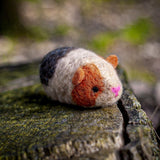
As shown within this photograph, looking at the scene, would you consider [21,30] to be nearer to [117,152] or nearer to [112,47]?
[112,47]

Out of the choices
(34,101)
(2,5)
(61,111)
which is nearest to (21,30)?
(2,5)

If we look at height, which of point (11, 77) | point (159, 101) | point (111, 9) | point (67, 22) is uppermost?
point (111, 9)

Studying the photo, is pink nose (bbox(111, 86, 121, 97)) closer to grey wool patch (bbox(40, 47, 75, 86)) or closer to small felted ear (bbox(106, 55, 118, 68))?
small felted ear (bbox(106, 55, 118, 68))

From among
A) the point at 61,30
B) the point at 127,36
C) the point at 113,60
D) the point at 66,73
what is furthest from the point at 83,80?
the point at 61,30

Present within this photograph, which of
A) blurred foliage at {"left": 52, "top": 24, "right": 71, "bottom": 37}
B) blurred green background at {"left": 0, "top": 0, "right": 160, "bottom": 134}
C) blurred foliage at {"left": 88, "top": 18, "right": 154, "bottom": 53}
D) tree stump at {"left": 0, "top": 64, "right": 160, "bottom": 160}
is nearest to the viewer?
tree stump at {"left": 0, "top": 64, "right": 160, "bottom": 160}

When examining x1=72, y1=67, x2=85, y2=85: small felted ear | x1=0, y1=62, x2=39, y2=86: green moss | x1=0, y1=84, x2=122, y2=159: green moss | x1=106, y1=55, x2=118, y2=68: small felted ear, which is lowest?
x1=0, y1=62, x2=39, y2=86: green moss

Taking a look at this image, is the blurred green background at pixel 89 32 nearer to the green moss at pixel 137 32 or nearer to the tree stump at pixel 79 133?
the green moss at pixel 137 32

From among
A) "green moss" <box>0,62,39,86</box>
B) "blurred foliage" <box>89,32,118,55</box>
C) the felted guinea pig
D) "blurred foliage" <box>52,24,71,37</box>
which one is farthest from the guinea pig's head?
"blurred foliage" <box>52,24,71,37</box>
